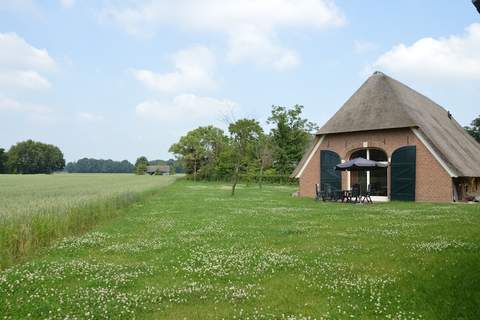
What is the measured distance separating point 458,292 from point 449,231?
656 cm

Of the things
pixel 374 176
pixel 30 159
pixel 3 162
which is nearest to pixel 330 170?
pixel 374 176

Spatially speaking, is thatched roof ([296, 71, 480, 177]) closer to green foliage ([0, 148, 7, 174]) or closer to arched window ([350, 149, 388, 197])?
arched window ([350, 149, 388, 197])

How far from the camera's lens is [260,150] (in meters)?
59.5

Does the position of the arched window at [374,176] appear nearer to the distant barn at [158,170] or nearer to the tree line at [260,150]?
the tree line at [260,150]

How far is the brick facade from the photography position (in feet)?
83.3

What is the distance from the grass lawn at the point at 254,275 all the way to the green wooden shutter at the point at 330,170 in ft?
55.1

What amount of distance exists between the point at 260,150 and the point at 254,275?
52106 mm

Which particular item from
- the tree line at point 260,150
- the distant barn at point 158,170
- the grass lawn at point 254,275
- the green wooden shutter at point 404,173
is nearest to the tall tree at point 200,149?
the tree line at point 260,150

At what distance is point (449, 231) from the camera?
39.6 feet

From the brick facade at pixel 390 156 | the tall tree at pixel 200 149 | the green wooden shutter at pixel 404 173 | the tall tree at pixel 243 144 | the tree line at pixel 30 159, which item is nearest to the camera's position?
the brick facade at pixel 390 156

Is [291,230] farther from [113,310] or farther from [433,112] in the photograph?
[433,112]

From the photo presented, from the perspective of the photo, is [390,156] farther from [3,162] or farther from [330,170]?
[3,162]

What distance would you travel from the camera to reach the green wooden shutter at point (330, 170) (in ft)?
98.4

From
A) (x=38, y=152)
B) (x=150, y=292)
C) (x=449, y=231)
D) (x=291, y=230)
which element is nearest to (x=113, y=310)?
(x=150, y=292)
